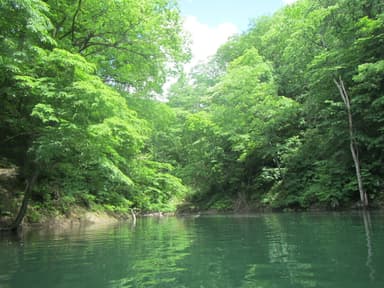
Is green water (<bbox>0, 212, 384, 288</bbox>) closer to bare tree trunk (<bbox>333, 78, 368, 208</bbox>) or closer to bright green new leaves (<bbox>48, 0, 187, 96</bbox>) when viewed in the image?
bright green new leaves (<bbox>48, 0, 187, 96</bbox>)

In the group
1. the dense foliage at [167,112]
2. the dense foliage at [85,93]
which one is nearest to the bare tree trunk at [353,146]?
the dense foliage at [167,112]

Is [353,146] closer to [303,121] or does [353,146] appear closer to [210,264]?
[303,121]

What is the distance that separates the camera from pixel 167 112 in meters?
13.5

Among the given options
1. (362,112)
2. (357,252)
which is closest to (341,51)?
(362,112)

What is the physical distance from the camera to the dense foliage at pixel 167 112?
312 inches

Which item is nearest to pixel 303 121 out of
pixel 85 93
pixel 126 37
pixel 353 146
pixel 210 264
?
pixel 353 146

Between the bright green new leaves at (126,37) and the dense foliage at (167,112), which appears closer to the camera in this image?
the dense foliage at (167,112)

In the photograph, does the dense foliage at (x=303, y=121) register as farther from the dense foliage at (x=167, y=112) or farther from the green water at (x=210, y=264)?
the green water at (x=210, y=264)

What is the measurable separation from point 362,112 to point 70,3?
12.9 m

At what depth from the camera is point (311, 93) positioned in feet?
59.9

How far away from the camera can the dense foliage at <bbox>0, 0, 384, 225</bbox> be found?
7934 mm

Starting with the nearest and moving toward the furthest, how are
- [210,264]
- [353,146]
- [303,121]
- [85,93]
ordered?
[210,264]
[85,93]
[353,146]
[303,121]

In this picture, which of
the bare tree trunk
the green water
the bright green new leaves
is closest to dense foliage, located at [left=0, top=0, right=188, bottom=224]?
the bright green new leaves

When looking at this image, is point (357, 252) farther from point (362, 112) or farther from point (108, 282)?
point (362, 112)
